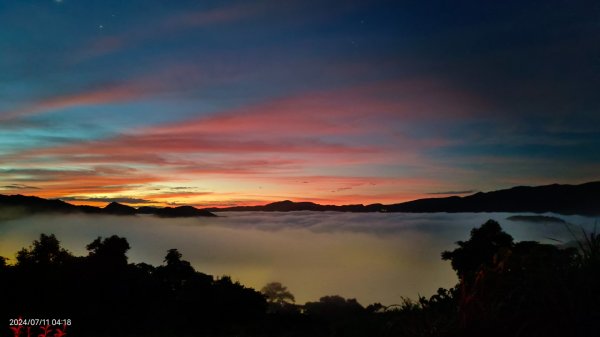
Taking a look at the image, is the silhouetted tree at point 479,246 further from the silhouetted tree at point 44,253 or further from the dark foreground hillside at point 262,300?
the silhouetted tree at point 44,253

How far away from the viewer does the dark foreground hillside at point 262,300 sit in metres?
5.02

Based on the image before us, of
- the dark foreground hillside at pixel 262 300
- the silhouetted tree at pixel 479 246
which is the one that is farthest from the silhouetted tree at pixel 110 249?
the silhouetted tree at pixel 479 246

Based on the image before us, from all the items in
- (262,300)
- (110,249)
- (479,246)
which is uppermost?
(479,246)

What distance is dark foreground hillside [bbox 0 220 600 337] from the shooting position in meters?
5.02

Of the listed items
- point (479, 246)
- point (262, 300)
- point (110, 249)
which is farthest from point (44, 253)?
point (479, 246)

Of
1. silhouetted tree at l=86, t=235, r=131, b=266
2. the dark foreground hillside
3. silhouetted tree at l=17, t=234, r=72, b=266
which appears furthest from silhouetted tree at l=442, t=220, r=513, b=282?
silhouetted tree at l=17, t=234, r=72, b=266

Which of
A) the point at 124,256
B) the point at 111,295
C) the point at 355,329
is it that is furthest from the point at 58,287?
the point at 355,329

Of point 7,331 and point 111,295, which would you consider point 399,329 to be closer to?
point 7,331

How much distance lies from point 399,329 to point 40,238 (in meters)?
45.6

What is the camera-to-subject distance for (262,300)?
38.2 m

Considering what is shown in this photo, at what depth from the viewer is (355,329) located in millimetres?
7730

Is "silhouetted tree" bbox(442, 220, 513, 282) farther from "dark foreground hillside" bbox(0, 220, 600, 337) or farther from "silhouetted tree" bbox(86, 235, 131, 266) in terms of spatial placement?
"silhouetted tree" bbox(86, 235, 131, 266)

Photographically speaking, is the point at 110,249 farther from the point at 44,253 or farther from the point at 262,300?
the point at 262,300

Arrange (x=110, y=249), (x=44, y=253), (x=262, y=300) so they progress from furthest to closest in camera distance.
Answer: (x=110, y=249)
(x=44, y=253)
(x=262, y=300)
